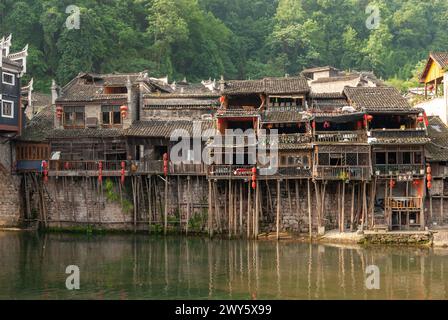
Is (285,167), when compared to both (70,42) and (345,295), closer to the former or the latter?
(345,295)

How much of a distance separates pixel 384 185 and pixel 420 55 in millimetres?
56492

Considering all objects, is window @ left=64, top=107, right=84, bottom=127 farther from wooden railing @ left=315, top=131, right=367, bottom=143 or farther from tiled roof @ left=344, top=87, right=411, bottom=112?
tiled roof @ left=344, top=87, right=411, bottom=112

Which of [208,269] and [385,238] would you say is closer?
[208,269]

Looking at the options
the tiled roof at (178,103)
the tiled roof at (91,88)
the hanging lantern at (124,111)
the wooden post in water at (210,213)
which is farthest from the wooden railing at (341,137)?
the tiled roof at (91,88)

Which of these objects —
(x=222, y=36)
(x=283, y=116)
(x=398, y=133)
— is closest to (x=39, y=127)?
(x=283, y=116)

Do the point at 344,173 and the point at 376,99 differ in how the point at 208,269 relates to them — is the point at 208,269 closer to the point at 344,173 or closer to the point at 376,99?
the point at 344,173

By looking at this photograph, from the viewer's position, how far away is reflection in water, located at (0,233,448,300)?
3000cm

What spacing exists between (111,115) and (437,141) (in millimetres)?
23658

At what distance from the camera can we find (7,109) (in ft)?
162

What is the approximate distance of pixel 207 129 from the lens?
4816 cm

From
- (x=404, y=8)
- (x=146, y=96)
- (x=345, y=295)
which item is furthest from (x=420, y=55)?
(x=345, y=295)

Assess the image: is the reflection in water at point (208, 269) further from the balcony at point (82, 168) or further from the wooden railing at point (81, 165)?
the wooden railing at point (81, 165)

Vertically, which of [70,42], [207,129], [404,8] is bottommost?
[207,129]

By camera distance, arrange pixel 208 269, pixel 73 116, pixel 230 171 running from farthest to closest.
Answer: pixel 73 116
pixel 230 171
pixel 208 269
